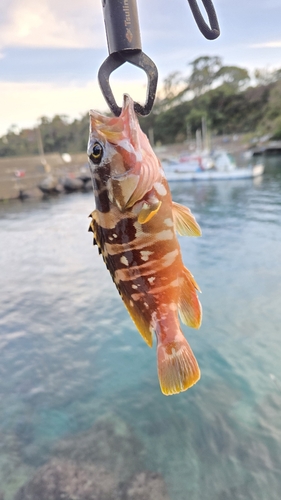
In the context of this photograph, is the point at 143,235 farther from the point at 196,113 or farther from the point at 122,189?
the point at 196,113

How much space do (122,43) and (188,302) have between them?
1335 mm

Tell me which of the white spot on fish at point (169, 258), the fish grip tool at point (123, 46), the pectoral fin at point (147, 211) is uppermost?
the fish grip tool at point (123, 46)

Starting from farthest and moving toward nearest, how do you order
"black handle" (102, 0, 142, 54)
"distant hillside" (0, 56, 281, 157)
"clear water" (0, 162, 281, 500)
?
"distant hillside" (0, 56, 281, 157)
"clear water" (0, 162, 281, 500)
"black handle" (102, 0, 142, 54)

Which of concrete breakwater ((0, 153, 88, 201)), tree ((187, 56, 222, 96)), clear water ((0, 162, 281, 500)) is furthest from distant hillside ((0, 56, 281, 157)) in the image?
clear water ((0, 162, 281, 500))

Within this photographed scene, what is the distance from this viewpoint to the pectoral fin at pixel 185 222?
82.7 inches

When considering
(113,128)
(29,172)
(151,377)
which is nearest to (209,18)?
(113,128)

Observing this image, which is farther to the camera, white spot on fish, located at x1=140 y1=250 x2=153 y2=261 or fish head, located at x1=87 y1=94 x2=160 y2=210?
white spot on fish, located at x1=140 y1=250 x2=153 y2=261

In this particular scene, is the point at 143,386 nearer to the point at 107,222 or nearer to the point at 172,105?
the point at 107,222

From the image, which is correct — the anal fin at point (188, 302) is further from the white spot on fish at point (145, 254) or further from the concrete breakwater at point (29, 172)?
the concrete breakwater at point (29, 172)

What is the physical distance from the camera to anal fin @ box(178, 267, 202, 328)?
2.10 m

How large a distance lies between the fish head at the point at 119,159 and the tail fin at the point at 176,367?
2.65 ft

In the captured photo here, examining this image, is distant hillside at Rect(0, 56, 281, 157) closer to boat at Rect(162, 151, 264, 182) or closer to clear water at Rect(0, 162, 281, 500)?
boat at Rect(162, 151, 264, 182)

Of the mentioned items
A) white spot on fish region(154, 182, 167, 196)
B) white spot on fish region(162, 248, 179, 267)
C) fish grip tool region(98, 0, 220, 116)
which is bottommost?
white spot on fish region(162, 248, 179, 267)

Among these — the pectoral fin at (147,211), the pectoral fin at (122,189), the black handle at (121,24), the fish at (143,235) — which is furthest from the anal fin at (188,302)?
the black handle at (121,24)
